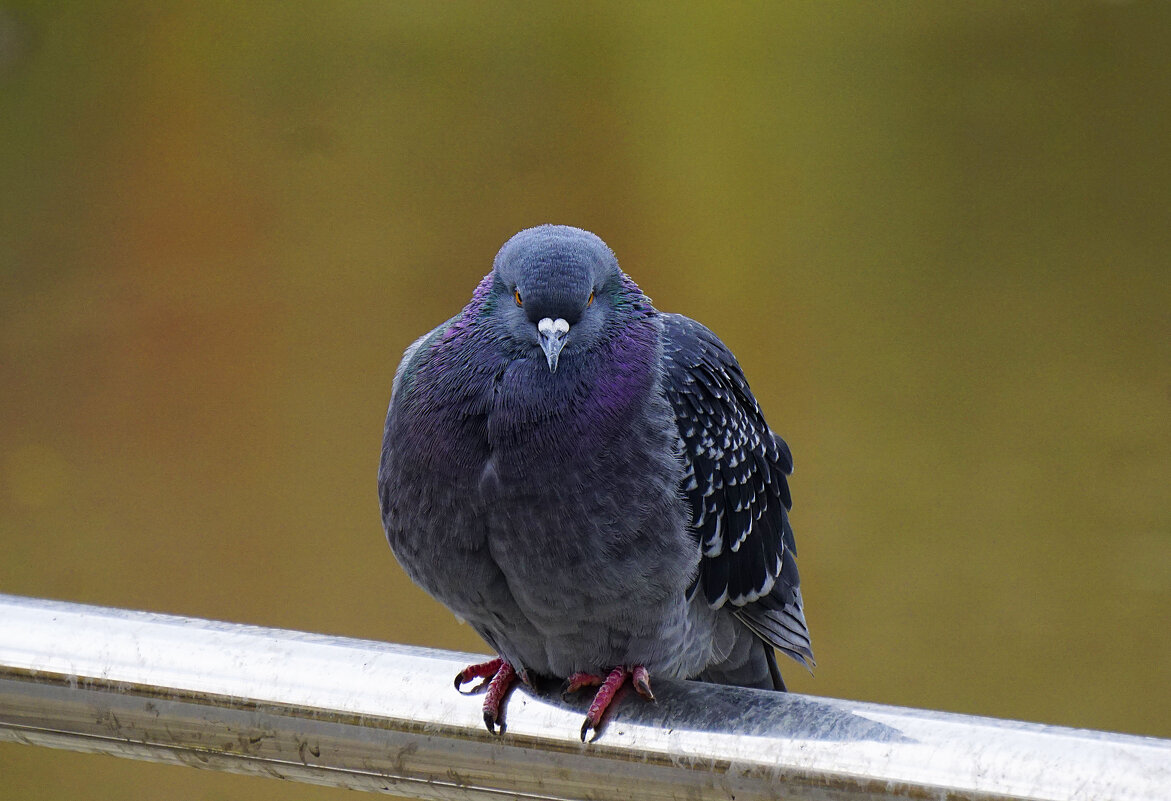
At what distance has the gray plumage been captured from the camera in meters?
1.67

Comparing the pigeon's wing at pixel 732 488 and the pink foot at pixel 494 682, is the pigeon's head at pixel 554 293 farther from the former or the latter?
the pink foot at pixel 494 682

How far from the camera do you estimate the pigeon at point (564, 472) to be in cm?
167

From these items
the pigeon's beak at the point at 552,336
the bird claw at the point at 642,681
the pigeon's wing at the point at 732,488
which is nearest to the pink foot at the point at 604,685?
the bird claw at the point at 642,681

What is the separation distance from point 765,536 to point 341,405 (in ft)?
10.3

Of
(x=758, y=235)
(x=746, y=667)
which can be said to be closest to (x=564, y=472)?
(x=746, y=667)

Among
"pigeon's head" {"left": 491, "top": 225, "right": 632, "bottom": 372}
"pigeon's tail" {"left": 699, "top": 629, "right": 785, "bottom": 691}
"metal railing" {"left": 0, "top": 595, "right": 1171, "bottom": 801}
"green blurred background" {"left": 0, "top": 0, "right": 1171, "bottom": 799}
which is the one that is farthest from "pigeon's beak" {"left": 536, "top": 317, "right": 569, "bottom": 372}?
"green blurred background" {"left": 0, "top": 0, "right": 1171, "bottom": 799}

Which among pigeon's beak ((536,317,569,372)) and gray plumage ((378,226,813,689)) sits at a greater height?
pigeon's beak ((536,317,569,372))

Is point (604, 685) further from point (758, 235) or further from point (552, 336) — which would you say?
point (758, 235)

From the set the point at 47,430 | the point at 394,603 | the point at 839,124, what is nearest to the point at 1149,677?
the point at 839,124

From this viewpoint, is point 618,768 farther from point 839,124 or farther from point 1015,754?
point 839,124

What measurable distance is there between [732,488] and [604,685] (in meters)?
0.42

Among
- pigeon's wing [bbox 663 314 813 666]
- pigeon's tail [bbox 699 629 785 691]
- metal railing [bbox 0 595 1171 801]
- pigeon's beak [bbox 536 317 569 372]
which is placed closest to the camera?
metal railing [bbox 0 595 1171 801]

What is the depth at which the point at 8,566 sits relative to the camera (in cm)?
506

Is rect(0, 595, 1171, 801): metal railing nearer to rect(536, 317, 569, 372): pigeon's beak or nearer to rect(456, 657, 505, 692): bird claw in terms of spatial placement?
rect(456, 657, 505, 692): bird claw
